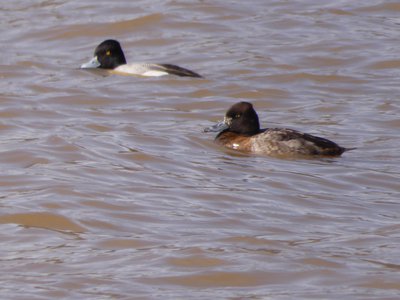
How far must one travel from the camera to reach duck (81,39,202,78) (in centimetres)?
1489

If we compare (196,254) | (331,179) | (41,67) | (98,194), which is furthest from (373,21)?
(196,254)

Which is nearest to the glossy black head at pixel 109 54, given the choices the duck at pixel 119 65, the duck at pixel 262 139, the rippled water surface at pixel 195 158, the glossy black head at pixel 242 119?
the duck at pixel 119 65

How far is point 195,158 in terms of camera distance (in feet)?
36.8

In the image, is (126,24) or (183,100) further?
(126,24)

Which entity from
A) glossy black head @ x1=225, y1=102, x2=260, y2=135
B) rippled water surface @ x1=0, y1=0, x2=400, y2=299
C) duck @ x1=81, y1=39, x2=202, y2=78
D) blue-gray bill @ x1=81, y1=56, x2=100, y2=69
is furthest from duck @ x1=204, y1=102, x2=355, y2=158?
blue-gray bill @ x1=81, y1=56, x2=100, y2=69

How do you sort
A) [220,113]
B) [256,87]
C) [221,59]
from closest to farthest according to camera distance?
[220,113] → [256,87] → [221,59]

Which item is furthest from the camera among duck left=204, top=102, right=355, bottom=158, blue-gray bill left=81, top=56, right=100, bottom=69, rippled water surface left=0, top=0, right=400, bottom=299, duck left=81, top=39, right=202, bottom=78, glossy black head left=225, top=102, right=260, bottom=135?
blue-gray bill left=81, top=56, right=100, bottom=69

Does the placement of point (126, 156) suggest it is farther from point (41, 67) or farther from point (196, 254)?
point (41, 67)

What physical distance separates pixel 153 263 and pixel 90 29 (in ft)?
33.1

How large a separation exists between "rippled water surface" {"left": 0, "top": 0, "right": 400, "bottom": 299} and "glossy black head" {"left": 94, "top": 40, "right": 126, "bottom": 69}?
0.24m

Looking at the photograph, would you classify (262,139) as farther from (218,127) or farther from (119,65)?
(119,65)

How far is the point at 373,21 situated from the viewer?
17766 millimetres

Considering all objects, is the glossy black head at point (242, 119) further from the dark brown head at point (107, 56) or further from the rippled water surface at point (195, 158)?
the dark brown head at point (107, 56)

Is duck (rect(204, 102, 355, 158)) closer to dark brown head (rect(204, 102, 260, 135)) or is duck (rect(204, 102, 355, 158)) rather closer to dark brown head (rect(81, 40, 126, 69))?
dark brown head (rect(204, 102, 260, 135))
